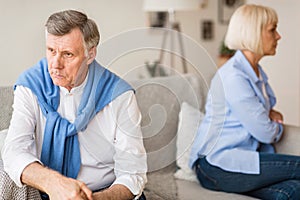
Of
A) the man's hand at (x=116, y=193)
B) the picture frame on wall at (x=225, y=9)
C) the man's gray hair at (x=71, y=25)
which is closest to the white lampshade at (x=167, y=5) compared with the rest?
the picture frame on wall at (x=225, y=9)

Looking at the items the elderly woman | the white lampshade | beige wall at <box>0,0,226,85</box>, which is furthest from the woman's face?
the white lampshade

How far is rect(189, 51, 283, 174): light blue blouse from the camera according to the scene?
2363mm

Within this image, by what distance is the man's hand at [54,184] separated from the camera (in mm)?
1603

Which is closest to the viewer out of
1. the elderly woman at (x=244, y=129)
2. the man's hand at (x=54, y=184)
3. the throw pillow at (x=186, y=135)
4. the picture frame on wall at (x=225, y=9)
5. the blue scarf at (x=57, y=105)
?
the man's hand at (x=54, y=184)

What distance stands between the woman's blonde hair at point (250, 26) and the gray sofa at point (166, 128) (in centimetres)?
32

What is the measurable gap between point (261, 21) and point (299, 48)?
4.61ft

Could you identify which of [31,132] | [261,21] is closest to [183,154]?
[261,21]

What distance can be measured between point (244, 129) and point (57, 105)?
92cm

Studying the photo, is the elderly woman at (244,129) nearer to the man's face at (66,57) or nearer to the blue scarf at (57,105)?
the blue scarf at (57,105)

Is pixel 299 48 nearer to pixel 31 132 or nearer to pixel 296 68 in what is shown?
pixel 296 68

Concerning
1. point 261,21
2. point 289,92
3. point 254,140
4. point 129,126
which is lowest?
point 289,92

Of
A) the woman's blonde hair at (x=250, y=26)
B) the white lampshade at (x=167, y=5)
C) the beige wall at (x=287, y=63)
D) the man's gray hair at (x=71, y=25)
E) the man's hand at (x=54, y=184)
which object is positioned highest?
the man's gray hair at (x=71, y=25)

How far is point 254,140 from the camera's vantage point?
2461mm

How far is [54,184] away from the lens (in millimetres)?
1623
